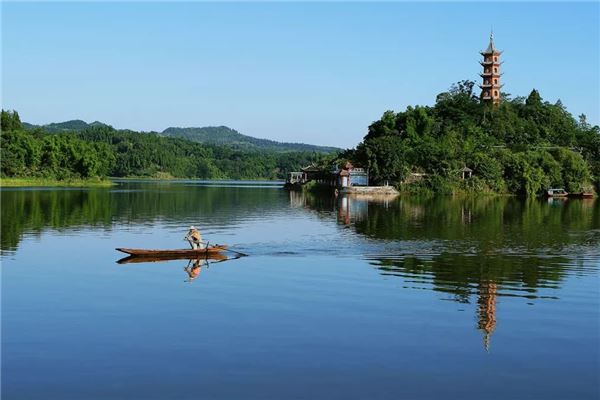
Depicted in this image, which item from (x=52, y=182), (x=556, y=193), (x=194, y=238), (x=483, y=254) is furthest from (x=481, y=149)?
(x=194, y=238)

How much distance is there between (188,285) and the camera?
1962 cm

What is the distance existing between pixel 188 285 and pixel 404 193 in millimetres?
68990

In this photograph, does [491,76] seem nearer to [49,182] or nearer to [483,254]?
[49,182]

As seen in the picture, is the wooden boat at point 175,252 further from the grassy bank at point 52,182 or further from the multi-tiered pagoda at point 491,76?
the multi-tiered pagoda at point 491,76

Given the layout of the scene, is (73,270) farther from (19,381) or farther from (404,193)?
(404,193)

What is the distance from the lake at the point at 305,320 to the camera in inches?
431

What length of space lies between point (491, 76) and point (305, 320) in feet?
330

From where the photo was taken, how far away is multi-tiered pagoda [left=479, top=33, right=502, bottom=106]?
353 feet

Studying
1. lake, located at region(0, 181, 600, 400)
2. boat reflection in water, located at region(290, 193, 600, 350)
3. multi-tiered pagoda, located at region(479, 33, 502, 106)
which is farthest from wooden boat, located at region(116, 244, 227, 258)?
multi-tiered pagoda, located at region(479, 33, 502, 106)

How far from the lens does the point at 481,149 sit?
314 feet

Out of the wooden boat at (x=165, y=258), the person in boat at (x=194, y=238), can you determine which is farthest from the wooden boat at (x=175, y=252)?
the person in boat at (x=194, y=238)

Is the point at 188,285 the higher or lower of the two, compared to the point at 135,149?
lower

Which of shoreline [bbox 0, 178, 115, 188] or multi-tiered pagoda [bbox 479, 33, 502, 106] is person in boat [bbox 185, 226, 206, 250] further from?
multi-tiered pagoda [bbox 479, 33, 502, 106]

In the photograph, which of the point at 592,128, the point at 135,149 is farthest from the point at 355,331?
the point at 135,149
